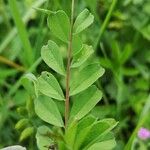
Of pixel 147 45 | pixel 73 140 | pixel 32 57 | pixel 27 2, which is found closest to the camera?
pixel 73 140

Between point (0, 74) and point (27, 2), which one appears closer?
point (0, 74)

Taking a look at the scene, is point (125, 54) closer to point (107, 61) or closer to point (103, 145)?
point (107, 61)

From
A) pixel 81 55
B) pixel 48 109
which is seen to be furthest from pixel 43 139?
pixel 81 55

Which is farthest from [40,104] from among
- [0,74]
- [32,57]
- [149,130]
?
[0,74]

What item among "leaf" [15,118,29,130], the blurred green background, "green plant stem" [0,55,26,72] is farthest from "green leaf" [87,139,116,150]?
"green plant stem" [0,55,26,72]

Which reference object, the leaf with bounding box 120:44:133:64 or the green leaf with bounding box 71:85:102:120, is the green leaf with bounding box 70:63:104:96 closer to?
the green leaf with bounding box 71:85:102:120

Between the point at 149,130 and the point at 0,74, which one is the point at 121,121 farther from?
the point at 0,74

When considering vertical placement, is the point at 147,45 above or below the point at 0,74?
below
